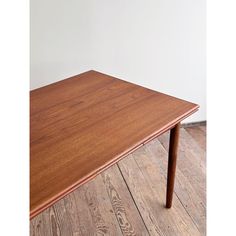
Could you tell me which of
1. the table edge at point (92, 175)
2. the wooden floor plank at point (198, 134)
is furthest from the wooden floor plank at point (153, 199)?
the table edge at point (92, 175)

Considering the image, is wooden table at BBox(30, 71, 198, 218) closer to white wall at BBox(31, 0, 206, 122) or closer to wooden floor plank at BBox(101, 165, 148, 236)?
wooden floor plank at BBox(101, 165, 148, 236)

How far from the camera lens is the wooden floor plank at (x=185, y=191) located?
1699 mm

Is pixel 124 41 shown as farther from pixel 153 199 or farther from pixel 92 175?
pixel 92 175

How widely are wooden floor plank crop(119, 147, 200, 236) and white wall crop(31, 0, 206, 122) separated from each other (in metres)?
0.59

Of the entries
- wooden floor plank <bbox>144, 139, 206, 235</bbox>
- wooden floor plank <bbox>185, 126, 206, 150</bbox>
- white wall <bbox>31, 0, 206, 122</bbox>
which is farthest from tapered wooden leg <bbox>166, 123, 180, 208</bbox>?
white wall <bbox>31, 0, 206, 122</bbox>

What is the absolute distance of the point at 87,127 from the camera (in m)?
1.30

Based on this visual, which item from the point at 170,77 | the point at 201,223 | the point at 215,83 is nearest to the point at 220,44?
the point at 215,83

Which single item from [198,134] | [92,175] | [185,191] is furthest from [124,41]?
[92,175]

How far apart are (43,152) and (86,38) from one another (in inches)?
44.1

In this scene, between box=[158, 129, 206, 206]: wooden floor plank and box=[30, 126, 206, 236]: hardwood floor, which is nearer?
box=[30, 126, 206, 236]: hardwood floor

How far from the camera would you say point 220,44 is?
2.96 ft

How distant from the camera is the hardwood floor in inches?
63.8

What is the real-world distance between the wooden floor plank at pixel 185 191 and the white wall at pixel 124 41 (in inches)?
18.4
